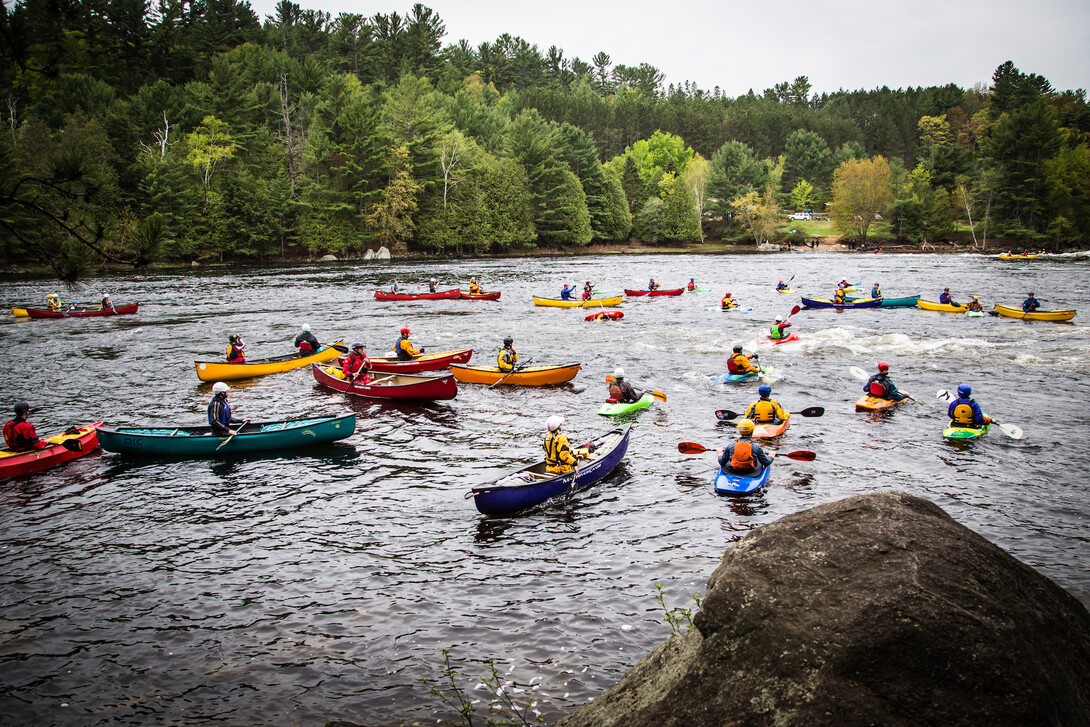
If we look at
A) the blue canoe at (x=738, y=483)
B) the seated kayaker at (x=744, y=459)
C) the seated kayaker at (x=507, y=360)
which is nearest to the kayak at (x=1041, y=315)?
the seated kayaker at (x=744, y=459)

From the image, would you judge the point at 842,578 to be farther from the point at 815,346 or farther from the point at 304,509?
the point at 815,346

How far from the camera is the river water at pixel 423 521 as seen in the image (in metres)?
9.49

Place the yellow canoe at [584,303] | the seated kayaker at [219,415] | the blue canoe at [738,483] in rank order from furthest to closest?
the yellow canoe at [584,303]
the seated kayaker at [219,415]
the blue canoe at [738,483]

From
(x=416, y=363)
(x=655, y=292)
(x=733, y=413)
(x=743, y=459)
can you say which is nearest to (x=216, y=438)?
(x=416, y=363)

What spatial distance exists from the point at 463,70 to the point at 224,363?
145m

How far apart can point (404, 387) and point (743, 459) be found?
12.0 meters

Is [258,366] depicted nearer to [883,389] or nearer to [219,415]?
[219,415]

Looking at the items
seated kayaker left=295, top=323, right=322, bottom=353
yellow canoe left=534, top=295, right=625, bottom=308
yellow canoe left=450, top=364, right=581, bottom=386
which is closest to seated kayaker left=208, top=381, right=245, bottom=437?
yellow canoe left=450, top=364, right=581, bottom=386

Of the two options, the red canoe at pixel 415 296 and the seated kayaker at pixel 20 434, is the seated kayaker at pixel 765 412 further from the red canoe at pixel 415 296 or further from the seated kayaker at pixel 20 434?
the red canoe at pixel 415 296

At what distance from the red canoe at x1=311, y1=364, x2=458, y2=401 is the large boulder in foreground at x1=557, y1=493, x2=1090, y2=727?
59.1 ft

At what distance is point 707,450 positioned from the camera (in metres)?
18.0

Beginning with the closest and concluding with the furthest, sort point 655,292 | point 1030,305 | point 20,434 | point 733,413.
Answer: point 20,434 < point 733,413 < point 1030,305 < point 655,292

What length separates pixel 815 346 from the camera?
30.9m

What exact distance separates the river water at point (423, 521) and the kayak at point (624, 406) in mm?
603
